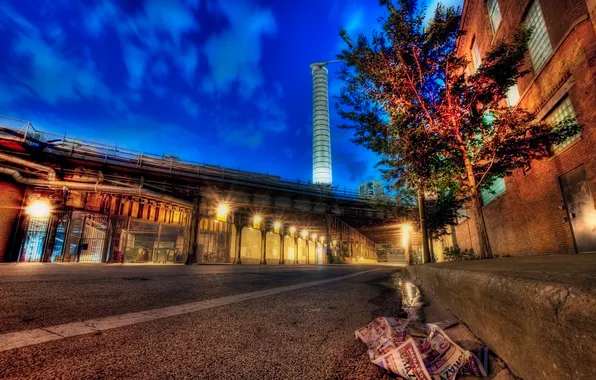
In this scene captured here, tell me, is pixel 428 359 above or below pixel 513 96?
below

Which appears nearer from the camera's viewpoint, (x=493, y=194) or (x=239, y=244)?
(x=493, y=194)

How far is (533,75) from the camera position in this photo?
416 inches

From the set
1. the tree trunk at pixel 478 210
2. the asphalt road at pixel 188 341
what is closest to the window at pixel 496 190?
the tree trunk at pixel 478 210

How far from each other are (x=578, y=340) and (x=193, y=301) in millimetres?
3667

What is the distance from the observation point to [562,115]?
926 cm

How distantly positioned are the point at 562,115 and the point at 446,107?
14.3 ft

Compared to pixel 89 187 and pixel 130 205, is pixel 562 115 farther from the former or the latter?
pixel 89 187

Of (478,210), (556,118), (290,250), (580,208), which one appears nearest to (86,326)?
(478,210)

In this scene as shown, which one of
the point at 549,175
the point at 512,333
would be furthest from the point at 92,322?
the point at 549,175

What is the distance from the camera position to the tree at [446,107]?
816cm

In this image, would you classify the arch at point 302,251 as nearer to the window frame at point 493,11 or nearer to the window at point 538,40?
the window frame at point 493,11

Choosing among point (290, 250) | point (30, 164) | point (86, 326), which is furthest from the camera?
point (290, 250)

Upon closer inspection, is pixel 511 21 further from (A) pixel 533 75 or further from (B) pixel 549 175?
(B) pixel 549 175

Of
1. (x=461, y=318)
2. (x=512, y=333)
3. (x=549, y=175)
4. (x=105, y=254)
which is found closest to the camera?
(x=512, y=333)
